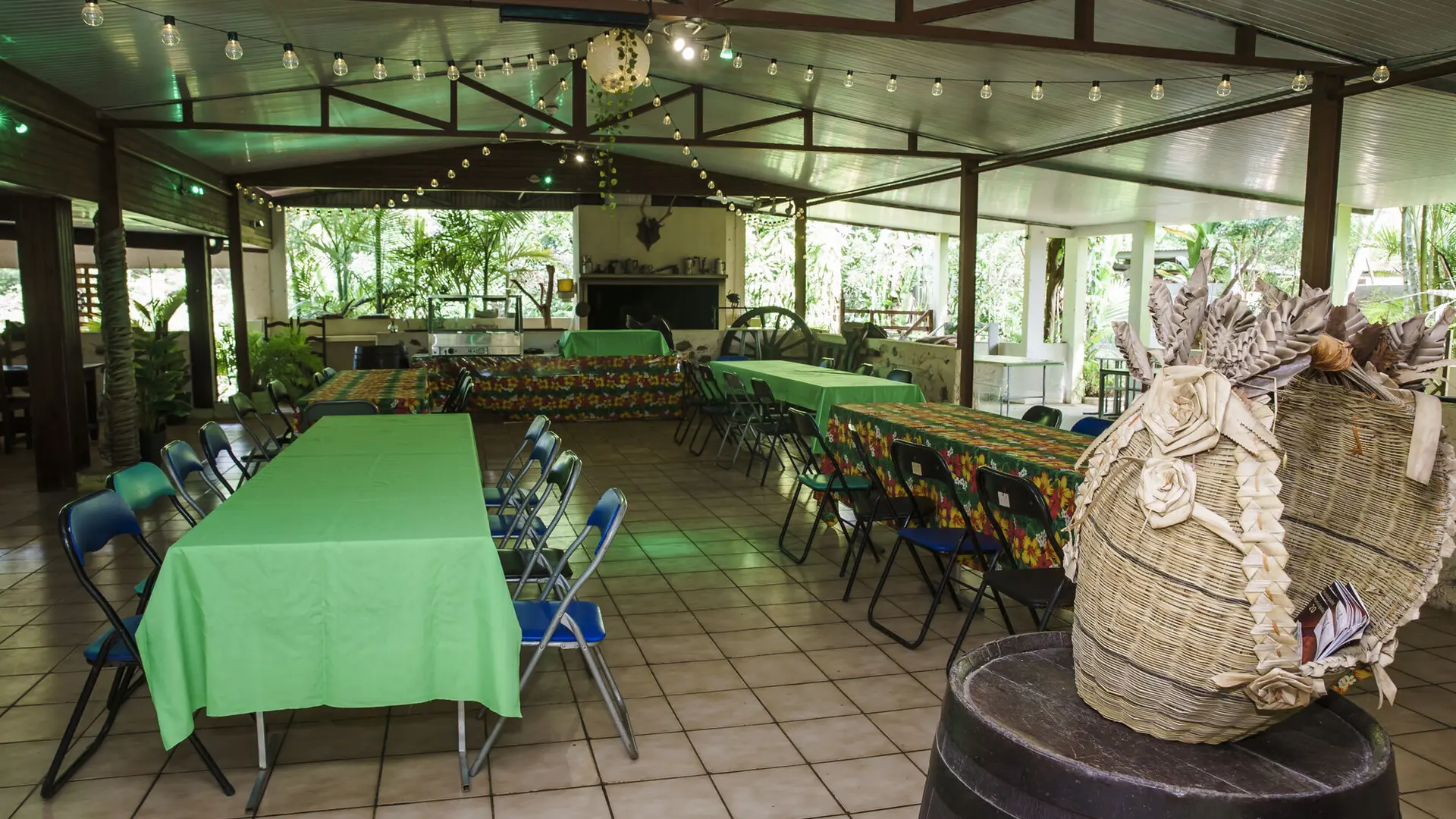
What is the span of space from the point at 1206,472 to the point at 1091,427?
4.19 m

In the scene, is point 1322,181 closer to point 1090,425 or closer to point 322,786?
point 1090,425

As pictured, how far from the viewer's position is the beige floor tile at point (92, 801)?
2754 millimetres

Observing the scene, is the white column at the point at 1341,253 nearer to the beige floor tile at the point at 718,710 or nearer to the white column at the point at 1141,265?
the white column at the point at 1141,265

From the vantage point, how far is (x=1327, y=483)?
154 centimetres

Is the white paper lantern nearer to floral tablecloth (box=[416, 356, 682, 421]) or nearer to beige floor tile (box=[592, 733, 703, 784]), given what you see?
beige floor tile (box=[592, 733, 703, 784])

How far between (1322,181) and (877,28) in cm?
276

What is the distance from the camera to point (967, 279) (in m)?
10.2

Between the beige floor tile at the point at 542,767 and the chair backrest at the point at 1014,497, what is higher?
the chair backrest at the point at 1014,497

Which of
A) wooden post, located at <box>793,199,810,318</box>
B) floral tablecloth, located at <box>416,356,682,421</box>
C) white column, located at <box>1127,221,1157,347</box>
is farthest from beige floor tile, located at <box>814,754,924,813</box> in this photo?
wooden post, located at <box>793,199,810,318</box>

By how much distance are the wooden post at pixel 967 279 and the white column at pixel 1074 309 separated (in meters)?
4.40

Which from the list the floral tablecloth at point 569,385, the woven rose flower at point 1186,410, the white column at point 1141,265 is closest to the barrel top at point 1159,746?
the woven rose flower at point 1186,410

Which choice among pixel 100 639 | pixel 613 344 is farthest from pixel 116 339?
pixel 100 639

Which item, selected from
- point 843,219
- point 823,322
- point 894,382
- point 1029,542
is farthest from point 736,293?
point 1029,542

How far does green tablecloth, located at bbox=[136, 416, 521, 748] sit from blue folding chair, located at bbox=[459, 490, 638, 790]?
7.5 inches
